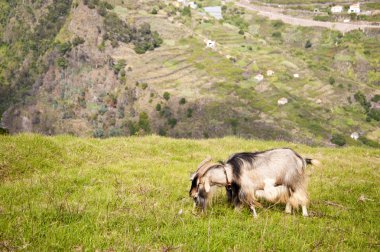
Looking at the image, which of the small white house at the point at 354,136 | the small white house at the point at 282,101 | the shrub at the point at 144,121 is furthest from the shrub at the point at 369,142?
the shrub at the point at 144,121

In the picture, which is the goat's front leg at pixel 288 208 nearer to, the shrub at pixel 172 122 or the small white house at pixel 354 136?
the shrub at pixel 172 122

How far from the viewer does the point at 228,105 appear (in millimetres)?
169625

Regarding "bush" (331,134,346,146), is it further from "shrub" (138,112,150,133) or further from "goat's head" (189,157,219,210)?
"goat's head" (189,157,219,210)

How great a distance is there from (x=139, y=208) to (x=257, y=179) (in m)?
3.00

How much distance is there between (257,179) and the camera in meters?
8.24

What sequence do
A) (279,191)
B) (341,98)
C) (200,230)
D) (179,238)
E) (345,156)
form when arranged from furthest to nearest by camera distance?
(341,98)
(345,156)
(279,191)
(200,230)
(179,238)

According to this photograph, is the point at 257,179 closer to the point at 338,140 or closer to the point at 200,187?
the point at 200,187

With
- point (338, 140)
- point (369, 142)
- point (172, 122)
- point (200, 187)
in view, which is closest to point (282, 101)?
point (338, 140)

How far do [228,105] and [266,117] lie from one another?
20.1m

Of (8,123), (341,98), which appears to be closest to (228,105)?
(341,98)

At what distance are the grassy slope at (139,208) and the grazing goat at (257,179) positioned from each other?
40 cm

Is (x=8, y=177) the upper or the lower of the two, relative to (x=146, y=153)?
upper

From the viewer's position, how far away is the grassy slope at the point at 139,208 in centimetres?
559

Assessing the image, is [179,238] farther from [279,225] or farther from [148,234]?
[279,225]
